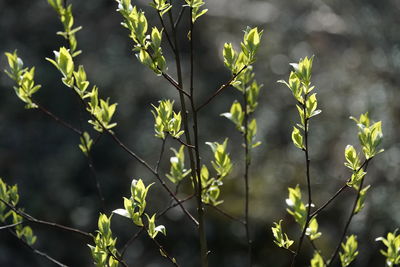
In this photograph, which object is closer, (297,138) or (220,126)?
(297,138)

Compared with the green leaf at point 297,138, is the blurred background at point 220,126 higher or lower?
lower

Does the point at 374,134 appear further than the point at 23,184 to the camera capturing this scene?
No

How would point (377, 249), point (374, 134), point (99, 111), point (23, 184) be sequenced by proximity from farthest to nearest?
point (23, 184) < point (377, 249) < point (99, 111) < point (374, 134)

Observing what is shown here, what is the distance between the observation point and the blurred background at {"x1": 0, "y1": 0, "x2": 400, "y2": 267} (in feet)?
13.3

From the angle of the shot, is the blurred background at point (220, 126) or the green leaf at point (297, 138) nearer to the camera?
the green leaf at point (297, 138)

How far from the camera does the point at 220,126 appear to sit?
489 centimetres

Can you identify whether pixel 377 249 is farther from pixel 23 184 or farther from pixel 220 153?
pixel 23 184

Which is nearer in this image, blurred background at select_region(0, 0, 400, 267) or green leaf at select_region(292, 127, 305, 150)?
green leaf at select_region(292, 127, 305, 150)

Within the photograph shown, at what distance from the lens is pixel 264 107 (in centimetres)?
500

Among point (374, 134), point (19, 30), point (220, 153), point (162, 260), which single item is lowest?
point (162, 260)

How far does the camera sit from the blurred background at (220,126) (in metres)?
4.04

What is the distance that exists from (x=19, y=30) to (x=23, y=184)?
6.68 ft

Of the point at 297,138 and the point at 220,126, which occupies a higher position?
the point at 297,138

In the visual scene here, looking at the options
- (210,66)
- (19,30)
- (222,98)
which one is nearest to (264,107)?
(222,98)
